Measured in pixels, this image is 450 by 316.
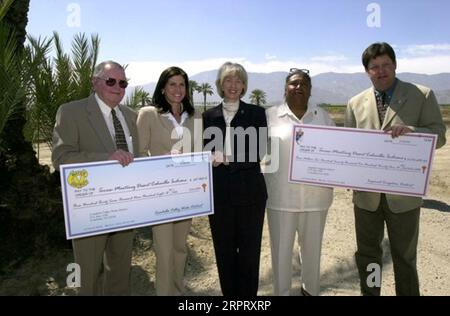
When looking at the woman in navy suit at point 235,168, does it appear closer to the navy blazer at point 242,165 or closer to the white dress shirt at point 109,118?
the navy blazer at point 242,165

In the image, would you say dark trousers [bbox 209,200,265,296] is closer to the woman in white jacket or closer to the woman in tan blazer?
the woman in white jacket

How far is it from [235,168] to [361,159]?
1189mm

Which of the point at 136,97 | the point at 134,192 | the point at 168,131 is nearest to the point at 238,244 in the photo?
the point at 134,192

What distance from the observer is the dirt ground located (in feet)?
14.2

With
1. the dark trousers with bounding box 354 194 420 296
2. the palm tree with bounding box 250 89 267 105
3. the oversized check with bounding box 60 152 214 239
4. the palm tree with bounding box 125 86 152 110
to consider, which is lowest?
the dark trousers with bounding box 354 194 420 296

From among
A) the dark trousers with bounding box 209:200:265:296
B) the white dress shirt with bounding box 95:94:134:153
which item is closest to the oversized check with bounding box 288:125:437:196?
the dark trousers with bounding box 209:200:265:296

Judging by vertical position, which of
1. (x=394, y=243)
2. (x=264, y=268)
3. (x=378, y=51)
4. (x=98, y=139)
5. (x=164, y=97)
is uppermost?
(x=378, y=51)

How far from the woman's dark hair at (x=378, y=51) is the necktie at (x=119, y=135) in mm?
2281

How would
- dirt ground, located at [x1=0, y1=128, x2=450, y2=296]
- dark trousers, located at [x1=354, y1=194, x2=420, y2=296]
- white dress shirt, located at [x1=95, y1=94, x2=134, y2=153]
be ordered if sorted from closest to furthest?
white dress shirt, located at [x1=95, y1=94, x2=134, y2=153] < dark trousers, located at [x1=354, y1=194, x2=420, y2=296] < dirt ground, located at [x1=0, y1=128, x2=450, y2=296]

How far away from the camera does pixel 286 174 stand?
343cm

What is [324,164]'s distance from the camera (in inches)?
136

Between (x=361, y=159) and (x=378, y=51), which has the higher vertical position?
(x=378, y=51)

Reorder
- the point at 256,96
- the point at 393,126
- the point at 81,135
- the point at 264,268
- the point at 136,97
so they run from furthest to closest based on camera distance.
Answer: the point at 256,96 < the point at 136,97 < the point at 264,268 < the point at 393,126 < the point at 81,135

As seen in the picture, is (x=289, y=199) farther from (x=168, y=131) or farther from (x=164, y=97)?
(x=164, y=97)
